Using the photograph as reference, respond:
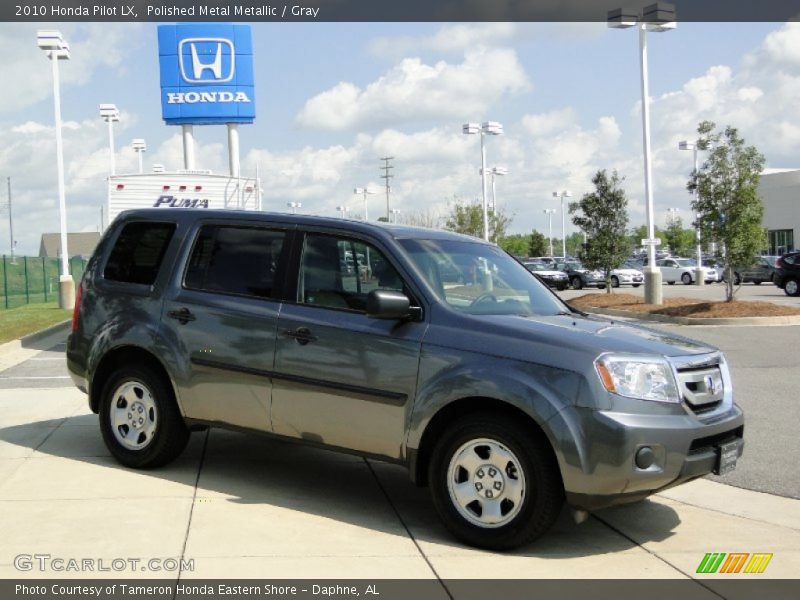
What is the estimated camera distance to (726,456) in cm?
557

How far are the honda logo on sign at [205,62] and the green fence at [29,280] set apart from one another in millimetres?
8901

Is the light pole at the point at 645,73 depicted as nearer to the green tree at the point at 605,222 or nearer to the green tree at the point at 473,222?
the green tree at the point at 605,222

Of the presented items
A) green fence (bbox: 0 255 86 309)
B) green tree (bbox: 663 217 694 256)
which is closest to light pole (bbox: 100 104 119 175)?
green fence (bbox: 0 255 86 309)

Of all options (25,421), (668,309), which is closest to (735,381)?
(25,421)

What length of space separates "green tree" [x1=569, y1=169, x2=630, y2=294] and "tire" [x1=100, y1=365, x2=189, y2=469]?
27.0 m

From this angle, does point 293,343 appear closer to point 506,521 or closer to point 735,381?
point 506,521

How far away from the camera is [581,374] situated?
524 centimetres

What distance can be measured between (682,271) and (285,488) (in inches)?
1843

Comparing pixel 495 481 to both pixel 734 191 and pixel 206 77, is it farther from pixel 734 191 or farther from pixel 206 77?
pixel 206 77

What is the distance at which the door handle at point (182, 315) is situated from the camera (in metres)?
6.83

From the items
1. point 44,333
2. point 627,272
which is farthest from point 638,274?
point 44,333

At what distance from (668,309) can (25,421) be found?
1899 centimetres

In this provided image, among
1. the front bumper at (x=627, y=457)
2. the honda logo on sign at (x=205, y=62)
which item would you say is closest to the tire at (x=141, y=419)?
the front bumper at (x=627, y=457)

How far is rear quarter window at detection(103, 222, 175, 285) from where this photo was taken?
23.9 feet
